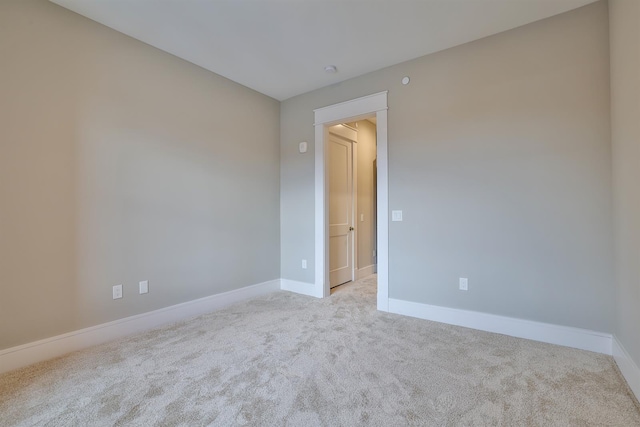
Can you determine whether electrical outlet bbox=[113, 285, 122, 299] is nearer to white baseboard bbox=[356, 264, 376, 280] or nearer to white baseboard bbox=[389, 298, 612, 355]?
white baseboard bbox=[389, 298, 612, 355]

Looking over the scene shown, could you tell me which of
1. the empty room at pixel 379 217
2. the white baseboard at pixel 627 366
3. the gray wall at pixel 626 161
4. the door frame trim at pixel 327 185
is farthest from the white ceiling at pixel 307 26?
the white baseboard at pixel 627 366

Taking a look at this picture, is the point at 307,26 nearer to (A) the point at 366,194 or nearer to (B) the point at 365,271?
(A) the point at 366,194

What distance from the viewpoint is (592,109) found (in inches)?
88.0

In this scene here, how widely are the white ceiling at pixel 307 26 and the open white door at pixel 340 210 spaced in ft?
4.66

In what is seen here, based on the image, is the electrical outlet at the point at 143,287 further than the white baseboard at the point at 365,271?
No

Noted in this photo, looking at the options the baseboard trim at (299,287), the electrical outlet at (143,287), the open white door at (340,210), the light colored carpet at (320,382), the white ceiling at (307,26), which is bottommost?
the light colored carpet at (320,382)

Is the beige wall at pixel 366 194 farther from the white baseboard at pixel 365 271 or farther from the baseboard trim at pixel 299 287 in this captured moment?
the baseboard trim at pixel 299 287

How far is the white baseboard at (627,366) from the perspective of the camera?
5.46ft

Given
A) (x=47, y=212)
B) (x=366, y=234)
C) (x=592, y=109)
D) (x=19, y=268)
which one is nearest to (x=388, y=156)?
(x=592, y=109)

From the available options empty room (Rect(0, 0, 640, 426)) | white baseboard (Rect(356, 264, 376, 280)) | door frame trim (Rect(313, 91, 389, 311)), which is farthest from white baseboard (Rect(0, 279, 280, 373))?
white baseboard (Rect(356, 264, 376, 280))

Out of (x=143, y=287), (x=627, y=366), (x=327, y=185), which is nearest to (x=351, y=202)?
(x=327, y=185)

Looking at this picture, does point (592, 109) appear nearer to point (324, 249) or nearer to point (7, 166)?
point (324, 249)

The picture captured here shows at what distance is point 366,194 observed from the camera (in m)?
5.12

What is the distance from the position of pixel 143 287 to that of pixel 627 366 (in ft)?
12.4
